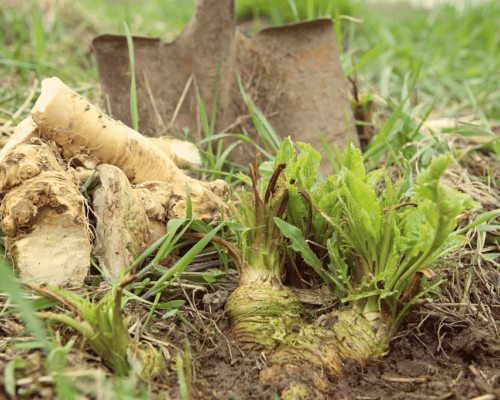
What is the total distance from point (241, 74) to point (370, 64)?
1.69 metres

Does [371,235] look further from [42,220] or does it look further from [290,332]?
[42,220]

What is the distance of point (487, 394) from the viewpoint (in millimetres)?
818

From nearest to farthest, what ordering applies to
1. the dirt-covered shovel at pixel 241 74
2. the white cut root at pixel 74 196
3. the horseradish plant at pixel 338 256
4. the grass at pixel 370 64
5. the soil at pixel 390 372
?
the soil at pixel 390 372 → the horseradish plant at pixel 338 256 → the white cut root at pixel 74 196 → the grass at pixel 370 64 → the dirt-covered shovel at pixel 241 74

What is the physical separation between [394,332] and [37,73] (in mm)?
2635

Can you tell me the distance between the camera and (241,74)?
2.24 meters

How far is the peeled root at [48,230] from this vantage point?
41.7 inches

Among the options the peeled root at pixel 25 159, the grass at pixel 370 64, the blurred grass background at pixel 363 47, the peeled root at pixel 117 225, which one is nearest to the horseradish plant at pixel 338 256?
the grass at pixel 370 64

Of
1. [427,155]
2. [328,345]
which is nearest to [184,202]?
[328,345]

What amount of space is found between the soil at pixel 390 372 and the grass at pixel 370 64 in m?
0.08

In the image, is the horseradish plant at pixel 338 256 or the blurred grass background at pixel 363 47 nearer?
the horseradish plant at pixel 338 256

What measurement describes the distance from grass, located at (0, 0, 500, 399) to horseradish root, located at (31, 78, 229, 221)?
8.6 inches

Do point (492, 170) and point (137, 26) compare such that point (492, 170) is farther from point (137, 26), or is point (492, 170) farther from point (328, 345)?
point (137, 26)

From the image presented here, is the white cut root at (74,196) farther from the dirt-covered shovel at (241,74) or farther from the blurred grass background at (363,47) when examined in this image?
the blurred grass background at (363,47)

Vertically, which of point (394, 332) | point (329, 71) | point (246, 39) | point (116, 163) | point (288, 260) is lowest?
point (394, 332)
